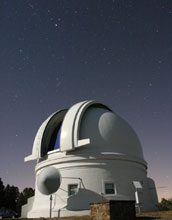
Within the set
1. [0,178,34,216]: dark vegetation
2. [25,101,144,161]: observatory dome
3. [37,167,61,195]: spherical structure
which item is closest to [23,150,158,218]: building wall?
[25,101,144,161]: observatory dome

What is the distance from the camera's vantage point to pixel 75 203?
12.7 metres

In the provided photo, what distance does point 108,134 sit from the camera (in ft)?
49.6

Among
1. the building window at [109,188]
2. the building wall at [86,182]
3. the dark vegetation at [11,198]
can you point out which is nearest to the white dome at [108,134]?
the building wall at [86,182]

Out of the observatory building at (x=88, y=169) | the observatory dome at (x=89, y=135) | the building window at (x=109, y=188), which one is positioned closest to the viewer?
the observatory building at (x=88, y=169)

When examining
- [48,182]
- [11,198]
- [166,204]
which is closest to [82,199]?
[48,182]

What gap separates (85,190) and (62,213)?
6.21ft

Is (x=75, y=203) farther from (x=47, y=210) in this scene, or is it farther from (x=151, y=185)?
(x=151, y=185)

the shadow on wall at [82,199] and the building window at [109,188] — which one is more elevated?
the building window at [109,188]

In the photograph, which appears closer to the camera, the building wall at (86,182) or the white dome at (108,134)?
the building wall at (86,182)

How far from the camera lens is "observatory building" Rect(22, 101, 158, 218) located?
12766 mm

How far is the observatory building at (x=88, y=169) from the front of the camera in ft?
41.9

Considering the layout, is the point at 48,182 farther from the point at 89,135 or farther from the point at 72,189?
the point at 89,135

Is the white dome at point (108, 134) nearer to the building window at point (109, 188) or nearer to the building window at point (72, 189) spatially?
the building window at point (109, 188)

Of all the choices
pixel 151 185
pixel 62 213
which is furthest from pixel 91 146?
pixel 151 185
